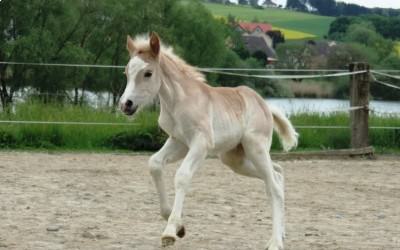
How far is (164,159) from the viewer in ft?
19.4

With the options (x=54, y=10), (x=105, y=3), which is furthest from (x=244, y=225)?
(x=105, y=3)

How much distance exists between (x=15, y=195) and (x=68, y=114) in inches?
258

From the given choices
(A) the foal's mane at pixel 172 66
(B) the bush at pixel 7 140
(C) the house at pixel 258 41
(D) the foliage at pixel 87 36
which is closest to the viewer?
(A) the foal's mane at pixel 172 66

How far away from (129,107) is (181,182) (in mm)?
604

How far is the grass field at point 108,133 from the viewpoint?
13875 mm

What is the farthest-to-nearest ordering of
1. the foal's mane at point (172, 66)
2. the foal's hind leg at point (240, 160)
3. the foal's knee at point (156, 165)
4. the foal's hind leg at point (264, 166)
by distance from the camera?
the foal's hind leg at point (240, 160), the foal's hind leg at point (264, 166), the foal's mane at point (172, 66), the foal's knee at point (156, 165)

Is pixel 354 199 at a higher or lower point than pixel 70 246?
lower

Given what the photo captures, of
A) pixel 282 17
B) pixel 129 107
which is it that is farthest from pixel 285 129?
pixel 282 17

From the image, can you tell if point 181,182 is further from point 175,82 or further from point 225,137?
point 175,82

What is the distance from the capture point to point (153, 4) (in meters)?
39.6

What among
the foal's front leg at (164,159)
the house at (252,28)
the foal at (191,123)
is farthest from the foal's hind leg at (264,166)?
the house at (252,28)

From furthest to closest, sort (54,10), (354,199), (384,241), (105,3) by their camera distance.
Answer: (105,3)
(54,10)
(354,199)
(384,241)

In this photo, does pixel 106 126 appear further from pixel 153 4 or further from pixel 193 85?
pixel 153 4

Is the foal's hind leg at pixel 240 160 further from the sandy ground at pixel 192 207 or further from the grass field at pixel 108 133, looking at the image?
the grass field at pixel 108 133
